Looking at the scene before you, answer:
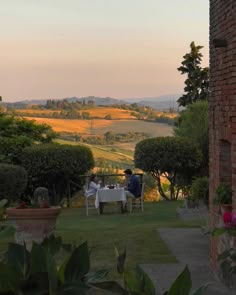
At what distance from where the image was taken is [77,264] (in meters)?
1.21

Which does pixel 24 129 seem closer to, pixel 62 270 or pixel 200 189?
pixel 200 189

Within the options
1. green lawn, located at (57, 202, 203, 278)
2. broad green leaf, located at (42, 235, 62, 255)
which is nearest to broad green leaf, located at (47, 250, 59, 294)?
broad green leaf, located at (42, 235, 62, 255)

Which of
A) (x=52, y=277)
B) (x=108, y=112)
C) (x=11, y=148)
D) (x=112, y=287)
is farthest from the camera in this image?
(x=108, y=112)

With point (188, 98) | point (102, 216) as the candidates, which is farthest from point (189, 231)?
point (188, 98)

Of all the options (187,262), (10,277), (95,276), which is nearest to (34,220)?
(187,262)

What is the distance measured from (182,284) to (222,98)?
5.85m

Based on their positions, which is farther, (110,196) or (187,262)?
(110,196)

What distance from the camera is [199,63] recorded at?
1121 inches

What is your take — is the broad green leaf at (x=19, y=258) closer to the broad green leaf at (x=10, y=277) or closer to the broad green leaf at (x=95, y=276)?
the broad green leaf at (x=10, y=277)

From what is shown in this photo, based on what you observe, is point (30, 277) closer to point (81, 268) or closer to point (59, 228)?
point (81, 268)

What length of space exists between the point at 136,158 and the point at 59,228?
8.39 metres

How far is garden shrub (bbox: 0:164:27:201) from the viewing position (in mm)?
16891

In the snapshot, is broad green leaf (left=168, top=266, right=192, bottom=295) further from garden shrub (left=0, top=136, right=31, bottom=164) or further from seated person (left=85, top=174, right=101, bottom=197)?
garden shrub (left=0, top=136, right=31, bottom=164)

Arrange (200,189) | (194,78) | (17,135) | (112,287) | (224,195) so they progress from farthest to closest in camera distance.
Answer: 1. (194,78)
2. (17,135)
3. (200,189)
4. (224,195)
5. (112,287)
